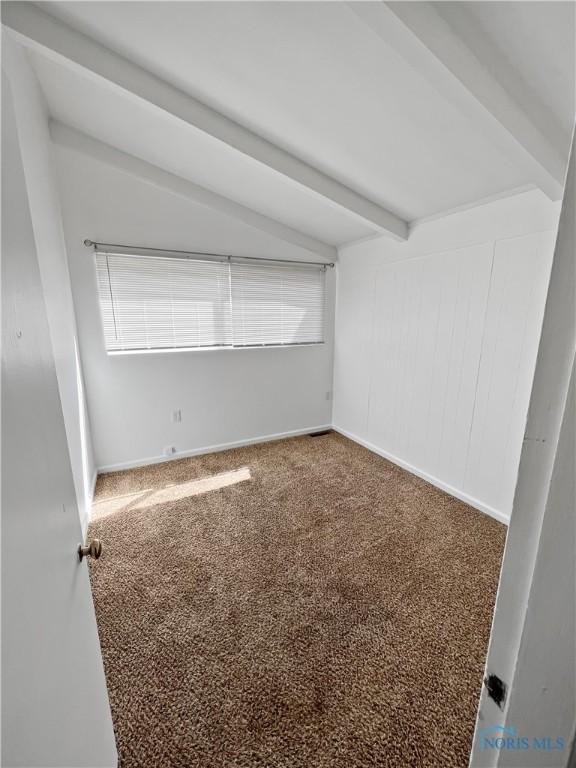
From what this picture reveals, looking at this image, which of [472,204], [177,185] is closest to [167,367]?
[177,185]

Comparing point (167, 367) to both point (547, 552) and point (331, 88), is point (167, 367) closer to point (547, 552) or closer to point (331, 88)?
point (331, 88)

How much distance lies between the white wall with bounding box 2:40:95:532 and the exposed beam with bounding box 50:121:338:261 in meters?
0.20

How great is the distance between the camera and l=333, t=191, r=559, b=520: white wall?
76.8 inches

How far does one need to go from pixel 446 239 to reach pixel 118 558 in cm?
309

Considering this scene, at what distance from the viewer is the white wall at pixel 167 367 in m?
2.51

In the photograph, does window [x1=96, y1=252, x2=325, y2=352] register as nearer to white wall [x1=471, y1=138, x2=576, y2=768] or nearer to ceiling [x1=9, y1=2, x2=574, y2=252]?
ceiling [x1=9, y1=2, x2=574, y2=252]

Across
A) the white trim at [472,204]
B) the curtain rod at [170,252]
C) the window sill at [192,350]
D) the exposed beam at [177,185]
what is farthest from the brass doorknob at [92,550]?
the exposed beam at [177,185]

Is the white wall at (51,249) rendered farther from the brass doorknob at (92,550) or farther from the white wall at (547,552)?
the white wall at (547,552)

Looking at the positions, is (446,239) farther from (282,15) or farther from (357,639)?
(357,639)

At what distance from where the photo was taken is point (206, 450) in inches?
129

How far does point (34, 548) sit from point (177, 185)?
2937 millimetres

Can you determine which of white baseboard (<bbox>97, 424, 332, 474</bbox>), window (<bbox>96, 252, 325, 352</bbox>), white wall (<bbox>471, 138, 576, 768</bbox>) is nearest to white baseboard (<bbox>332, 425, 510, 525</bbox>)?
white baseboard (<bbox>97, 424, 332, 474</bbox>)

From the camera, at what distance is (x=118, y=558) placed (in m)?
1.86

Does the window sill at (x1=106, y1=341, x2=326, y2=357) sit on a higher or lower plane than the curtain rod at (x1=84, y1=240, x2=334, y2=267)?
lower
